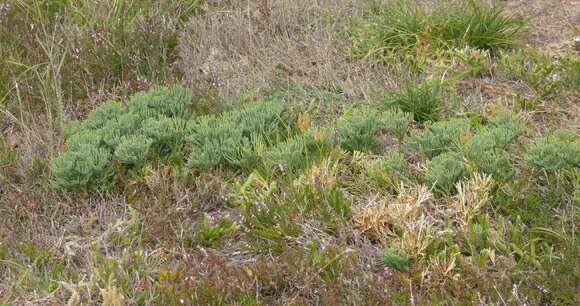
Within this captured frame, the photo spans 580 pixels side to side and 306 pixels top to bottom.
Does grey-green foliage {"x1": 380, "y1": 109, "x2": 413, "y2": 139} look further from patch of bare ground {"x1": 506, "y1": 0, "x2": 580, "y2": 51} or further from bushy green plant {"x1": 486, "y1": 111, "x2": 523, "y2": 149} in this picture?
patch of bare ground {"x1": 506, "y1": 0, "x2": 580, "y2": 51}

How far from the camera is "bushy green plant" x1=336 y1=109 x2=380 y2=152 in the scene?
15.2ft

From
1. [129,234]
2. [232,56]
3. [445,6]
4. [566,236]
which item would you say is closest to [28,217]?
[129,234]

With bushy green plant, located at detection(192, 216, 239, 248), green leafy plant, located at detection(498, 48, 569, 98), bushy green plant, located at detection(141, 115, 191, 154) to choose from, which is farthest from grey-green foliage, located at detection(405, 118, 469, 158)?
bushy green plant, located at detection(141, 115, 191, 154)

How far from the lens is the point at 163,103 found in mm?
5008

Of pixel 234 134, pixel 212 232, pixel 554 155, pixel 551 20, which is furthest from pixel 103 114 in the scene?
pixel 551 20

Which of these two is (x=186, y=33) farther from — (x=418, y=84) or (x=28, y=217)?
(x=28, y=217)

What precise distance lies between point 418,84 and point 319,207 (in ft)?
5.09

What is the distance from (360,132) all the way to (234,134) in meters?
0.75

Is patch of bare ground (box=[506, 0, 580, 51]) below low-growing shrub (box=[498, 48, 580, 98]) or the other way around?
the other way around

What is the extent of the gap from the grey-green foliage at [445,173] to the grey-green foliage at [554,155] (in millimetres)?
365

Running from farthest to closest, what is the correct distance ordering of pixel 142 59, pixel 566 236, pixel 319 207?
pixel 142 59 < pixel 319 207 < pixel 566 236

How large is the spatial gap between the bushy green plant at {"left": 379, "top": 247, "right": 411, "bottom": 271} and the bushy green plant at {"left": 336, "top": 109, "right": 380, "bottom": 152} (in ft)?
3.19

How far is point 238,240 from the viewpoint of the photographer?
4.25m

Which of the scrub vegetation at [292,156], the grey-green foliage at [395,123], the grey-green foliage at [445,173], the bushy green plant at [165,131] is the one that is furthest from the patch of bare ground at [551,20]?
the bushy green plant at [165,131]
